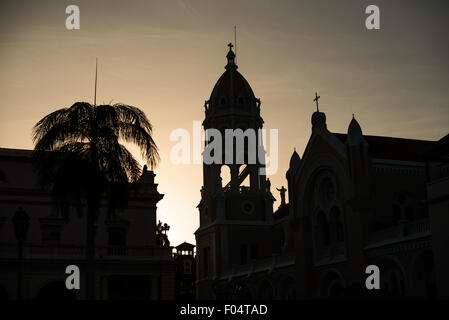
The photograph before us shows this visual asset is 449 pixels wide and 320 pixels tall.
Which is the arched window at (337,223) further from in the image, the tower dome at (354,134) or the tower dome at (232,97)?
the tower dome at (232,97)

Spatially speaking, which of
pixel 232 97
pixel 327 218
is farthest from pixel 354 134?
pixel 232 97

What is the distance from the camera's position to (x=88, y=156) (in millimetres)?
25375

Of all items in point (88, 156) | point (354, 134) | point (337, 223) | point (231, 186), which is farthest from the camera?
point (231, 186)

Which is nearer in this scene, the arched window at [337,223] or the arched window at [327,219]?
the arched window at [327,219]

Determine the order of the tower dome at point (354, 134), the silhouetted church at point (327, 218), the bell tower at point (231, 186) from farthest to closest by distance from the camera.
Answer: the bell tower at point (231, 186) → the tower dome at point (354, 134) → the silhouetted church at point (327, 218)

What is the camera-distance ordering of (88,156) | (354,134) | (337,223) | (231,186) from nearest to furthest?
1. (88,156)
2. (354,134)
3. (337,223)
4. (231,186)

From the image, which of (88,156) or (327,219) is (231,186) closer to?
(327,219)

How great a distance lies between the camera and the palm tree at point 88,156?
83.3ft

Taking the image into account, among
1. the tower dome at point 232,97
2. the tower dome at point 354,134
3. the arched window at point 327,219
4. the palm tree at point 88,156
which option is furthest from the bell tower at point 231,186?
the palm tree at point 88,156

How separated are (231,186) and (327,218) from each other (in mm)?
16440
